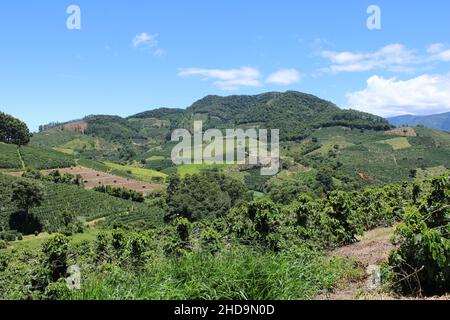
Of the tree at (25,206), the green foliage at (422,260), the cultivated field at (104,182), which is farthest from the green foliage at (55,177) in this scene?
the green foliage at (422,260)

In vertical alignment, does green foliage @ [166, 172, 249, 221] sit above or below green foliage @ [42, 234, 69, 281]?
below

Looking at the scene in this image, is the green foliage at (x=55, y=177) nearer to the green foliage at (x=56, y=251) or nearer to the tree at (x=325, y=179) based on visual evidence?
the tree at (x=325, y=179)

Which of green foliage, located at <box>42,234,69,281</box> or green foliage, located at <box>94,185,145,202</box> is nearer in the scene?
green foliage, located at <box>42,234,69,281</box>

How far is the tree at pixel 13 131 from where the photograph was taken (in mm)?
104150

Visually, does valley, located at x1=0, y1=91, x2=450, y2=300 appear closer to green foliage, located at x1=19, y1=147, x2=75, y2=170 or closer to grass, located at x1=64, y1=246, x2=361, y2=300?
grass, located at x1=64, y1=246, x2=361, y2=300

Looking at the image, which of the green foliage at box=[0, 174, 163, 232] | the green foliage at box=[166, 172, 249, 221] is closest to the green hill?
the green foliage at box=[0, 174, 163, 232]

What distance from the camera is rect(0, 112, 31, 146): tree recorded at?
104 meters

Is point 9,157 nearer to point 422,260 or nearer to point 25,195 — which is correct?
point 25,195

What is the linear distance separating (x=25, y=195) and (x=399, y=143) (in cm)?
13023

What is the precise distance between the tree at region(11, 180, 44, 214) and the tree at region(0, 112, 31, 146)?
151 ft

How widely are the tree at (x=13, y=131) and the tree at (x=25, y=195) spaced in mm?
45906

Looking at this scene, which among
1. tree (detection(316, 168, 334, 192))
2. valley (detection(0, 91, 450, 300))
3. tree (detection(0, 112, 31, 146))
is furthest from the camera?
tree (detection(0, 112, 31, 146))

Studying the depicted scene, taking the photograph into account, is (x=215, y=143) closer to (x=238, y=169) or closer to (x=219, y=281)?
(x=238, y=169)
